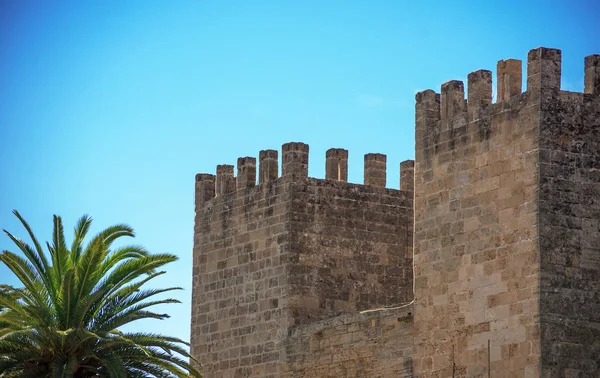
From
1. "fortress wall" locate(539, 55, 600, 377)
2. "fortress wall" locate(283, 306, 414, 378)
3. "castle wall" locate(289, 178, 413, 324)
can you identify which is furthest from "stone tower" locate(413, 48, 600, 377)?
"castle wall" locate(289, 178, 413, 324)

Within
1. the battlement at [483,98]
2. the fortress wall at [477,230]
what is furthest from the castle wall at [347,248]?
the battlement at [483,98]

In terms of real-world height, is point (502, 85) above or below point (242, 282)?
above

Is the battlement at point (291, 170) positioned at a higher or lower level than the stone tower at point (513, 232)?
higher

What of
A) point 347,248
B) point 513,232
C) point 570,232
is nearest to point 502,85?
point 513,232

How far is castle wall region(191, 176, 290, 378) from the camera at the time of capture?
2586 centimetres

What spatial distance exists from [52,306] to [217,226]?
13.6 ft

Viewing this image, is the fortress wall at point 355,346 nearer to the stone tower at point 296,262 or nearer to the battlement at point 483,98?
the stone tower at point 296,262

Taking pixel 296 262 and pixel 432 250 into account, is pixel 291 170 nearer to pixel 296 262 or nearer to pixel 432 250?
pixel 296 262

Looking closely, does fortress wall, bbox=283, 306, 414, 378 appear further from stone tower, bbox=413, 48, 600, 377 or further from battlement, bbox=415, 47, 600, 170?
battlement, bbox=415, 47, 600, 170

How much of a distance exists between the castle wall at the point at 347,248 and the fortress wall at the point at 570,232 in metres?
5.82

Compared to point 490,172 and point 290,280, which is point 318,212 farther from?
point 490,172

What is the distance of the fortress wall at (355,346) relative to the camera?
2319 cm

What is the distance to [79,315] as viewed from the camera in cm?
2414

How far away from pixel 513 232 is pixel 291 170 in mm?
5713
